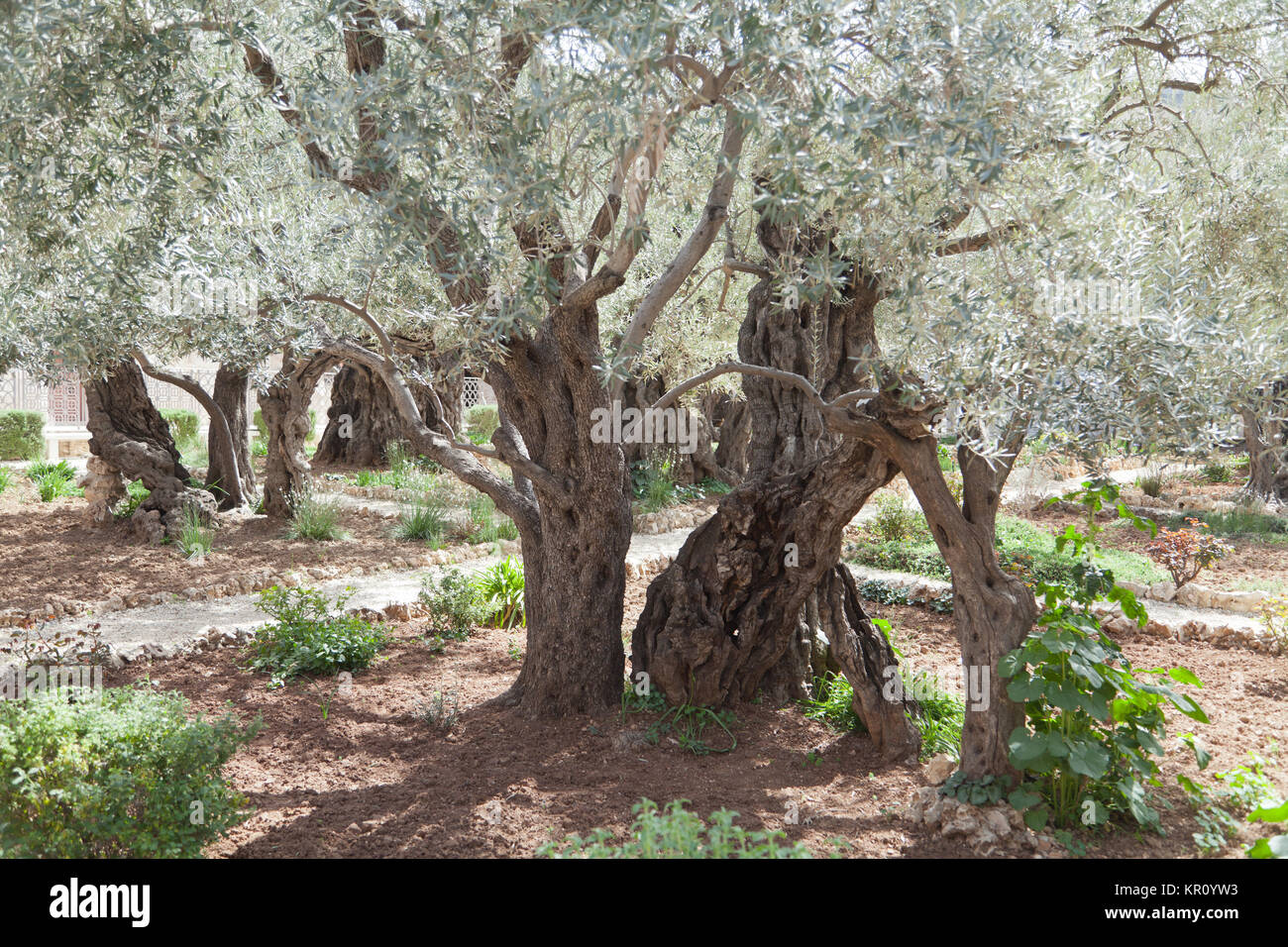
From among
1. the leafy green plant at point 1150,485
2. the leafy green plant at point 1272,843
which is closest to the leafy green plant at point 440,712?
the leafy green plant at point 1272,843

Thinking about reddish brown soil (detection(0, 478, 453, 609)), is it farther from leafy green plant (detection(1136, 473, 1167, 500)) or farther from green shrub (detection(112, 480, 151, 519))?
leafy green plant (detection(1136, 473, 1167, 500))

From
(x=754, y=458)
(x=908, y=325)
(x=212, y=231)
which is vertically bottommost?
(x=754, y=458)

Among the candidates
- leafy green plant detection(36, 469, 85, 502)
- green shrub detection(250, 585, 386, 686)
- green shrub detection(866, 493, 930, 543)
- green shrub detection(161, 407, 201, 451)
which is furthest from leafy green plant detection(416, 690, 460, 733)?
green shrub detection(161, 407, 201, 451)

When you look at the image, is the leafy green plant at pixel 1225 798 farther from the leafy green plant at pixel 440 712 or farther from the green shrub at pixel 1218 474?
the green shrub at pixel 1218 474

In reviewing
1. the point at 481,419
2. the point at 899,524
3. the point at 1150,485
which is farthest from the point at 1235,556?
the point at 481,419

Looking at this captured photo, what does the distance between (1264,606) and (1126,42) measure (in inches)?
162

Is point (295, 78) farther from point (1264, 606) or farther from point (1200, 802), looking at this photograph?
point (1264, 606)

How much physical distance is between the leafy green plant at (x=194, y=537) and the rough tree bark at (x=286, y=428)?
1043mm

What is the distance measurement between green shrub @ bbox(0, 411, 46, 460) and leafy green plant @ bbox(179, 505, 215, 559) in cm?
856

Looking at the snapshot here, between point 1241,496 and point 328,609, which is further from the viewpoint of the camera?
point 1241,496

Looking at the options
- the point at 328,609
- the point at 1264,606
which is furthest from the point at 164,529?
the point at 1264,606

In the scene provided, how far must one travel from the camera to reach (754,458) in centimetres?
591

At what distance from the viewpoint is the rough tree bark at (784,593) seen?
Answer: 4.80 m

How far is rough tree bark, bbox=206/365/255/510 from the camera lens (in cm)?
1123
